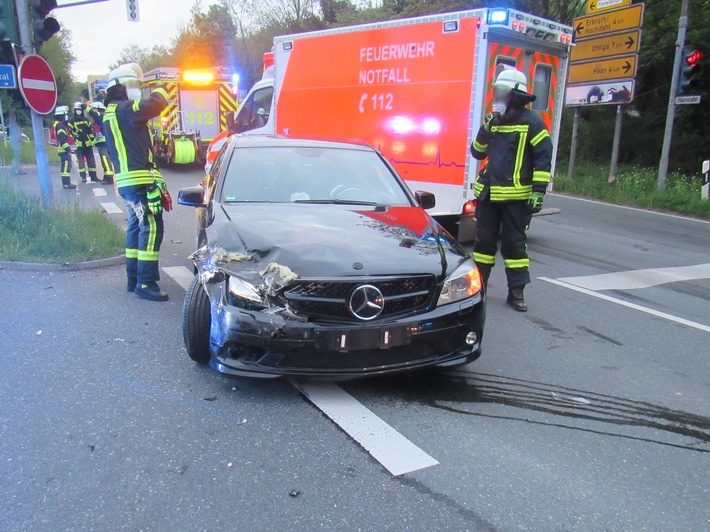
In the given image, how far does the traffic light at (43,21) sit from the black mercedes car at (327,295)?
474 cm

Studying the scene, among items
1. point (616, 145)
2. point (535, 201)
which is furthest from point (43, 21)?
point (616, 145)

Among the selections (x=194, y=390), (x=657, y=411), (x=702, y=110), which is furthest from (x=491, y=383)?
(x=702, y=110)

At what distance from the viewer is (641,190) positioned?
14.7 m

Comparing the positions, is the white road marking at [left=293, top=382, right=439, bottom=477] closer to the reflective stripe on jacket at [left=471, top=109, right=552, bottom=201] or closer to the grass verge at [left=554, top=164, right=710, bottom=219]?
the reflective stripe on jacket at [left=471, top=109, right=552, bottom=201]

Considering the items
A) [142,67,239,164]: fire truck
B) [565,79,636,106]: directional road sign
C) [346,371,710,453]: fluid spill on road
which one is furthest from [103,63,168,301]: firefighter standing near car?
[565,79,636,106]: directional road sign

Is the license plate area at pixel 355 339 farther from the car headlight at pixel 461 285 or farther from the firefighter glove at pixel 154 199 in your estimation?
the firefighter glove at pixel 154 199

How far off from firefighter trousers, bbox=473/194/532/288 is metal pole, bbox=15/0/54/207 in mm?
5622

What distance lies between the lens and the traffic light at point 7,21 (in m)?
6.85

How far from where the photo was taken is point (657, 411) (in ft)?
11.4

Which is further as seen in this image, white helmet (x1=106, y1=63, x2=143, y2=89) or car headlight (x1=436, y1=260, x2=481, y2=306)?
white helmet (x1=106, y1=63, x2=143, y2=89)

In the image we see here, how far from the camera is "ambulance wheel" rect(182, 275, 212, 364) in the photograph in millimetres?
3604

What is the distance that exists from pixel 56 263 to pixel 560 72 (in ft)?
23.5

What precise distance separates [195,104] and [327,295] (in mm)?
17268

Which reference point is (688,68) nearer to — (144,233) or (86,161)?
(144,233)
